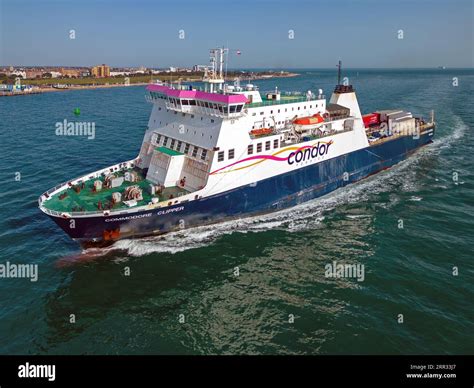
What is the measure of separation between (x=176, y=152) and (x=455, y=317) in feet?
59.9

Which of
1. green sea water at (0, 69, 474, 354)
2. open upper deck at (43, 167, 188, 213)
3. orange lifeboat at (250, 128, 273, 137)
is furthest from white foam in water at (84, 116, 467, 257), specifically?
orange lifeboat at (250, 128, 273, 137)

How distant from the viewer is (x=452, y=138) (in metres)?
47.1

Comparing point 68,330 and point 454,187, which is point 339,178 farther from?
point 68,330

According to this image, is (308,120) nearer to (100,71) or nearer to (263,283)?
(263,283)

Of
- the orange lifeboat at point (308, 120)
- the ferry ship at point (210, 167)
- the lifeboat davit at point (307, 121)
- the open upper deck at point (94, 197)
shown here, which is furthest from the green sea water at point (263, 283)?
the orange lifeboat at point (308, 120)

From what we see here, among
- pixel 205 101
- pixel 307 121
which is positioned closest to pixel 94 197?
pixel 205 101

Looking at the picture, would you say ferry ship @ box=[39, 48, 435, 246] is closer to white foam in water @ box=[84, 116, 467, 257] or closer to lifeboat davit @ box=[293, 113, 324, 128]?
lifeboat davit @ box=[293, 113, 324, 128]

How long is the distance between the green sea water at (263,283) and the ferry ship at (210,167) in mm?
1372

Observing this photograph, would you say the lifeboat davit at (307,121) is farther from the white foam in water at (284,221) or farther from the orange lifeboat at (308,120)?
the white foam in water at (284,221)

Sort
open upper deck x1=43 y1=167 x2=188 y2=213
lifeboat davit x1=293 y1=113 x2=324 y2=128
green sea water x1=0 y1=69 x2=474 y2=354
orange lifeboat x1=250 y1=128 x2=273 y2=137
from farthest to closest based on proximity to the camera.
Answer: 1. lifeboat davit x1=293 y1=113 x2=324 y2=128
2. orange lifeboat x1=250 y1=128 x2=273 y2=137
3. open upper deck x1=43 y1=167 x2=188 y2=213
4. green sea water x1=0 y1=69 x2=474 y2=354

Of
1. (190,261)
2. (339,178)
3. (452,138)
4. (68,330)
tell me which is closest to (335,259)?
(190,261)

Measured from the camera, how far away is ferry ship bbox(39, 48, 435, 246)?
21547 millimetres

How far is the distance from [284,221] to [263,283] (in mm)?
7438

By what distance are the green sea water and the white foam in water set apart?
0.39ft
